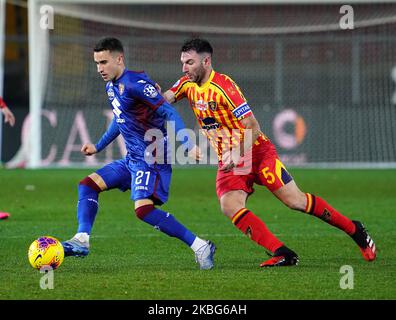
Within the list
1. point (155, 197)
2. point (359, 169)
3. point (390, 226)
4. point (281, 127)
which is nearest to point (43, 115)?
point (281, 127)

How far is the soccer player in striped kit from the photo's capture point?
26.2 ft

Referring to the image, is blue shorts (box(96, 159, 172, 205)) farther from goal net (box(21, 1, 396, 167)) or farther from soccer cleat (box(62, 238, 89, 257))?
goal net (box(21, 1, 396, 167))

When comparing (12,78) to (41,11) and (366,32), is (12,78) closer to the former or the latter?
(41,11)

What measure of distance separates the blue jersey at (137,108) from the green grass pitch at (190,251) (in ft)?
3.50

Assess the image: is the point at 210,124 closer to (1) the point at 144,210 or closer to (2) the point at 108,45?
(1) the point at 144,210

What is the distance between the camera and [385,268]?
779 cm

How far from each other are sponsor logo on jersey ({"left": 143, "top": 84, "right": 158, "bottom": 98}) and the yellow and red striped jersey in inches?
15.8

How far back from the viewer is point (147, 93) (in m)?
7.93

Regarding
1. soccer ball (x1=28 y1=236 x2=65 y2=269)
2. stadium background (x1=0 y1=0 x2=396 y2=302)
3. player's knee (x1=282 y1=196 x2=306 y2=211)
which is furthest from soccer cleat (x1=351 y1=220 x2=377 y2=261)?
stadium background (x1=0 y1=0 x2=396 y2=302)

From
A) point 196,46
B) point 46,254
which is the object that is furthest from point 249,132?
point 46,254

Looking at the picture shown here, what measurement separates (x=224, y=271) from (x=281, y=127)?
578 inches

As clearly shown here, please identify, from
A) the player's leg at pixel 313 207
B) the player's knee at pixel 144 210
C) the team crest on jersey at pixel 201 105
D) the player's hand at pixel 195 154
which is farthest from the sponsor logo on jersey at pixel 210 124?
the player's knee at pixel 144 210

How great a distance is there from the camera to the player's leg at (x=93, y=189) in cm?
800

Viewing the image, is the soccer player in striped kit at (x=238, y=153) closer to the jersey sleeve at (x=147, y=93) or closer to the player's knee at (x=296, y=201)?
the player's knee at (x=296, y=201)
